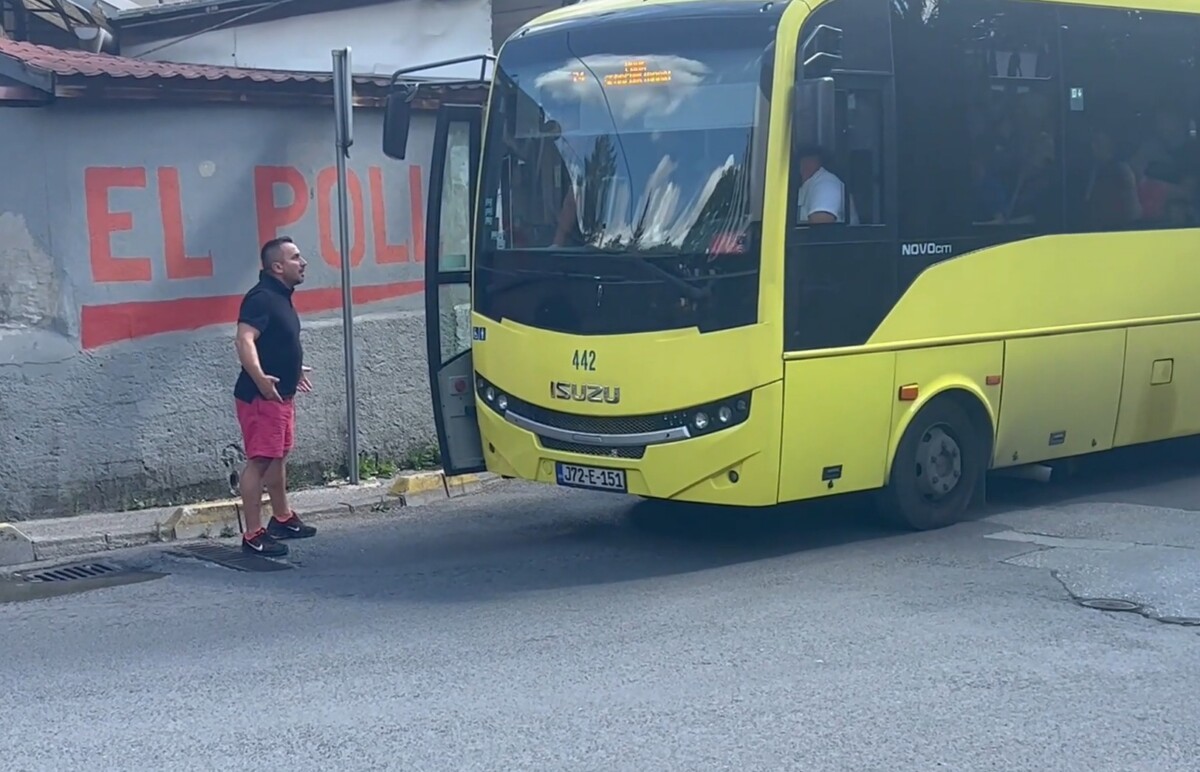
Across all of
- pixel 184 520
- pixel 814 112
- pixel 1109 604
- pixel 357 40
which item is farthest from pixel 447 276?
pixel 357 40

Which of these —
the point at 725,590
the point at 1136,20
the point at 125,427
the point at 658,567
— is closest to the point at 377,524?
the point at 125,427

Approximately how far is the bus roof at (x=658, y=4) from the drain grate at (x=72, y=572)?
4238 millimetres

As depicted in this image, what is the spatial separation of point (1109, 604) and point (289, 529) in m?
5.11

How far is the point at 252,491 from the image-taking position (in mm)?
9656

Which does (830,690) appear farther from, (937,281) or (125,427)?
(125,427)

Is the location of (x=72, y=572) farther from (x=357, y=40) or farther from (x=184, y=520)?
(x=357, y=40)

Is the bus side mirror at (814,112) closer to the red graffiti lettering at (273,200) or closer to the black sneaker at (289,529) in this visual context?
the black sneaker at (289,529)

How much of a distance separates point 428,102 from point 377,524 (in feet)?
11.8

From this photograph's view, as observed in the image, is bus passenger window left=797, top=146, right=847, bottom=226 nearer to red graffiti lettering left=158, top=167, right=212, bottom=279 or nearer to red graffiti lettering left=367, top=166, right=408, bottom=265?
red graffiti lettering left=367, top=166, right=408, bottom=265

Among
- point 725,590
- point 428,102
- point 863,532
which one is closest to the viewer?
point 725,590

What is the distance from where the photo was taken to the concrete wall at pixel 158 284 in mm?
10047

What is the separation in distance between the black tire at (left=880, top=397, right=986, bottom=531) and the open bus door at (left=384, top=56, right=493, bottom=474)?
2.63m

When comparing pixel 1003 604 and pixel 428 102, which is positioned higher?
pixel 428 102

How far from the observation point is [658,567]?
9000 mm
